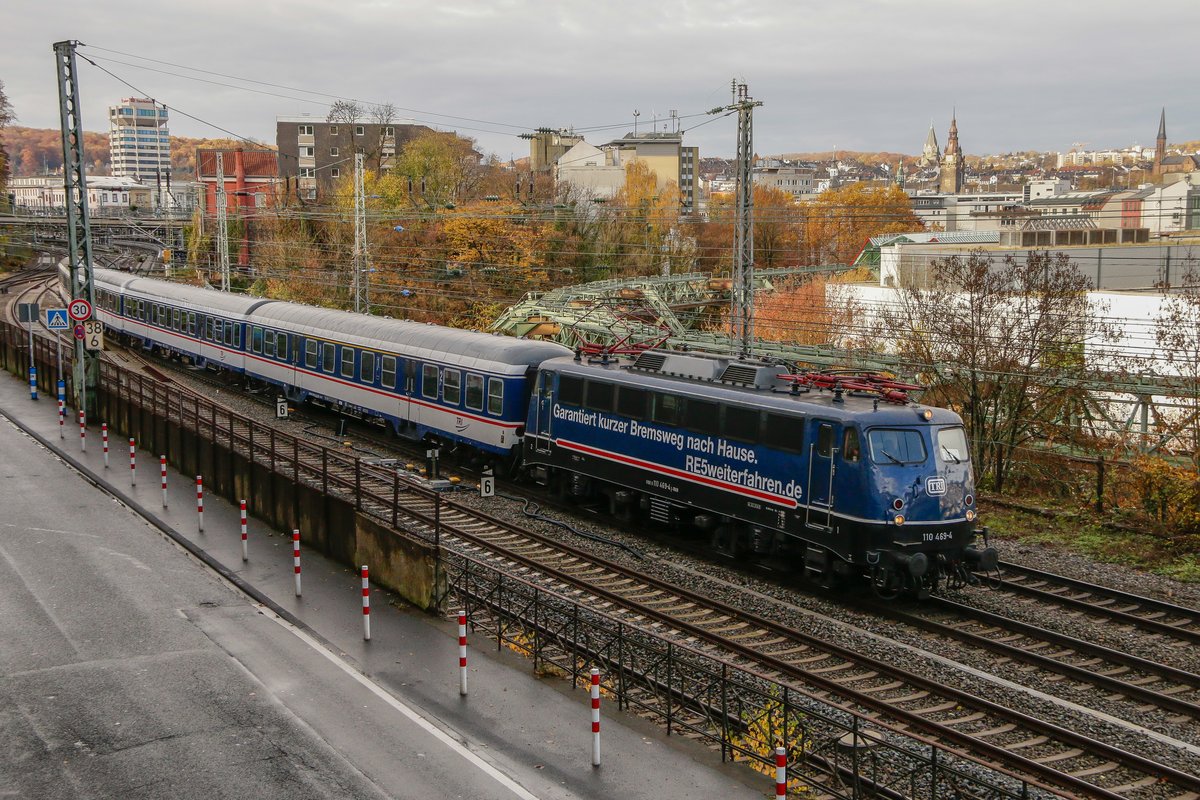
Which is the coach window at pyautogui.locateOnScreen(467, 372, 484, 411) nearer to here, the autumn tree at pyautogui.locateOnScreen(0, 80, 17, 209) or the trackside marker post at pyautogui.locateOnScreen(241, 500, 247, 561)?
the trackside marker post at pyautogui.locateOnScreen(241, 500, 247, 561)

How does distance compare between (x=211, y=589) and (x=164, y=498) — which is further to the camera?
(x=164, y=498)

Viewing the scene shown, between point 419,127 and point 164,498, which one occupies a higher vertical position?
point 419,127

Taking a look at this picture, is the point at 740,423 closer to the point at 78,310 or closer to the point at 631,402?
the point at 631,402

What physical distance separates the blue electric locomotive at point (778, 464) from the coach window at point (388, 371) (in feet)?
24.8

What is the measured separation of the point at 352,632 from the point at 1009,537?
44.4 ft

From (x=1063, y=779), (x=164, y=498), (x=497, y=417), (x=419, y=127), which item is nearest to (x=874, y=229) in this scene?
(x=419, y=127)

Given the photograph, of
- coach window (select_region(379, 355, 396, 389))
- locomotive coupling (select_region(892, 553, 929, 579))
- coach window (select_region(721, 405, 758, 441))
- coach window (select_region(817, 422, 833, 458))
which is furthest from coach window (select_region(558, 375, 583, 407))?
locomotive coupling (select_region(892, 553, 929, 579))

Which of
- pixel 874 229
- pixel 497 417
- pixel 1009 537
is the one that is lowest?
pixel 1009 537

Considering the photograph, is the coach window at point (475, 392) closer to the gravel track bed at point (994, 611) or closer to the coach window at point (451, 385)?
the coach window at point (451, 385)

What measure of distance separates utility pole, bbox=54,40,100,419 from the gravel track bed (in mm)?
13351

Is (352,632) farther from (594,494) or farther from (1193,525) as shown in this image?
(1193,525)

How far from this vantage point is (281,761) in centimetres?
1073

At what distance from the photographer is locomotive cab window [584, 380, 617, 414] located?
72.0ft

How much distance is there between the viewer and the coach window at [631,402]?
68.9 ft
